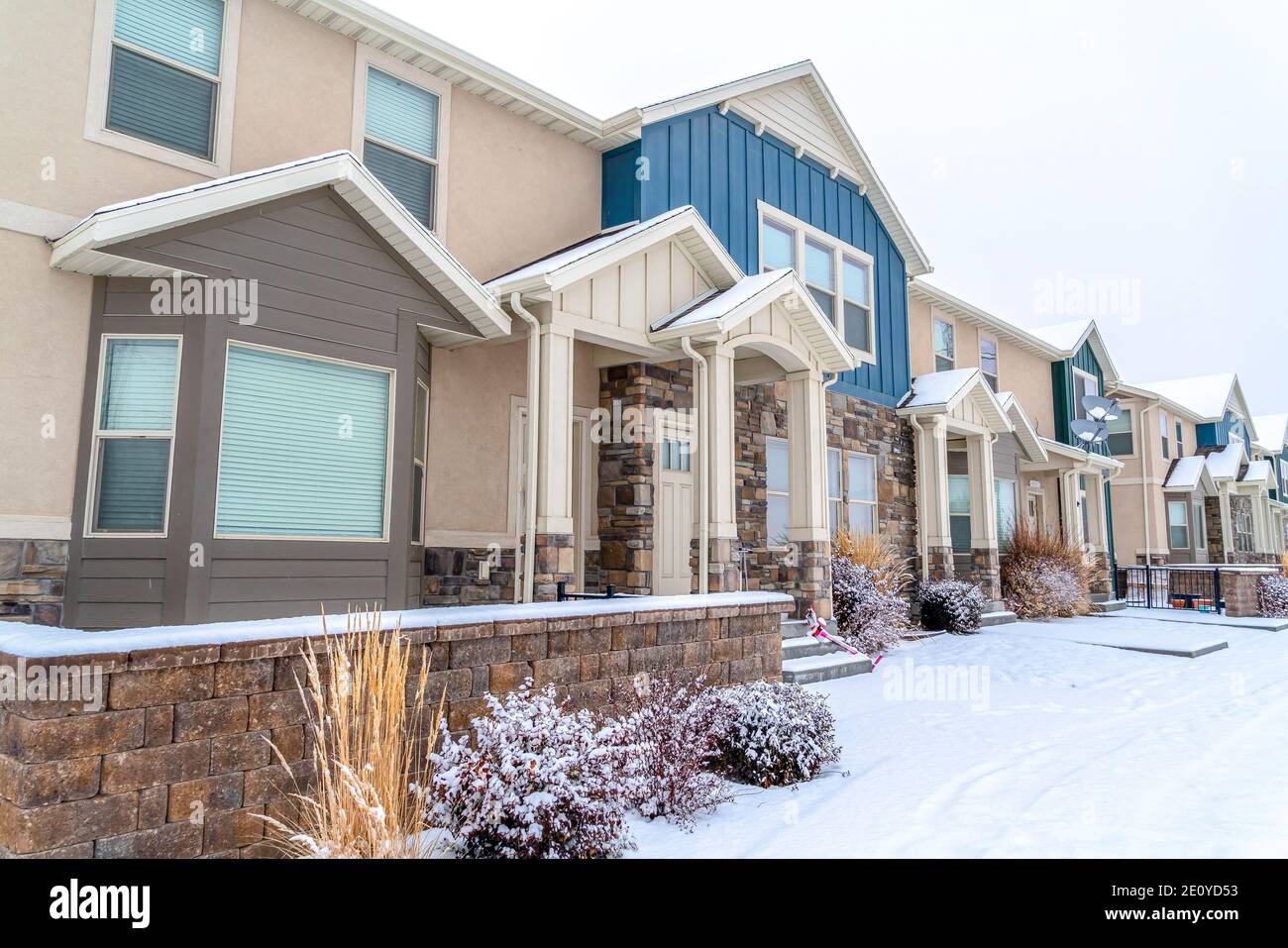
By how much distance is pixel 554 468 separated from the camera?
708cm

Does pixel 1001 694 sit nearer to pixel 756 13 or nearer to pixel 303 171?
pixel 303 171

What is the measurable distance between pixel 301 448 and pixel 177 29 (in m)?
3.83

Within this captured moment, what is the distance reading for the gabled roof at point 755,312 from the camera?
26.2 ft

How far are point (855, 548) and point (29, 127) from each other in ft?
32.4

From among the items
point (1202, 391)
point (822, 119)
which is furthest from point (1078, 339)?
point (822, 119)

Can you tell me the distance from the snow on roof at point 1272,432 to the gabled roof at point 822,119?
27286 mm

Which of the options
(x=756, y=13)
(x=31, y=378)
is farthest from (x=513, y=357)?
(x=756, y=13)

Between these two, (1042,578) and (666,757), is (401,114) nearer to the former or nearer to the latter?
(666,757)

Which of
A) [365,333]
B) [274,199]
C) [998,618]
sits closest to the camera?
[274,199]

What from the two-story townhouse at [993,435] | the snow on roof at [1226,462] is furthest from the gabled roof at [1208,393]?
the two-story townhouse at [993,435]

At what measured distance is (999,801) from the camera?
14.8 feet

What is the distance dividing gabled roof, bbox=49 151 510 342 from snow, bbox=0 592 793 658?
2851 mm

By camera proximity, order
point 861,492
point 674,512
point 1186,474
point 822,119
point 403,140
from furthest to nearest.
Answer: point 1186,474
point 861,492
point 822,119
point 674,512
point 403,140

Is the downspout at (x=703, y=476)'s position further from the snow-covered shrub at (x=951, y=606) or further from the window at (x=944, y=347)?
the window at (x=944, y=347)
